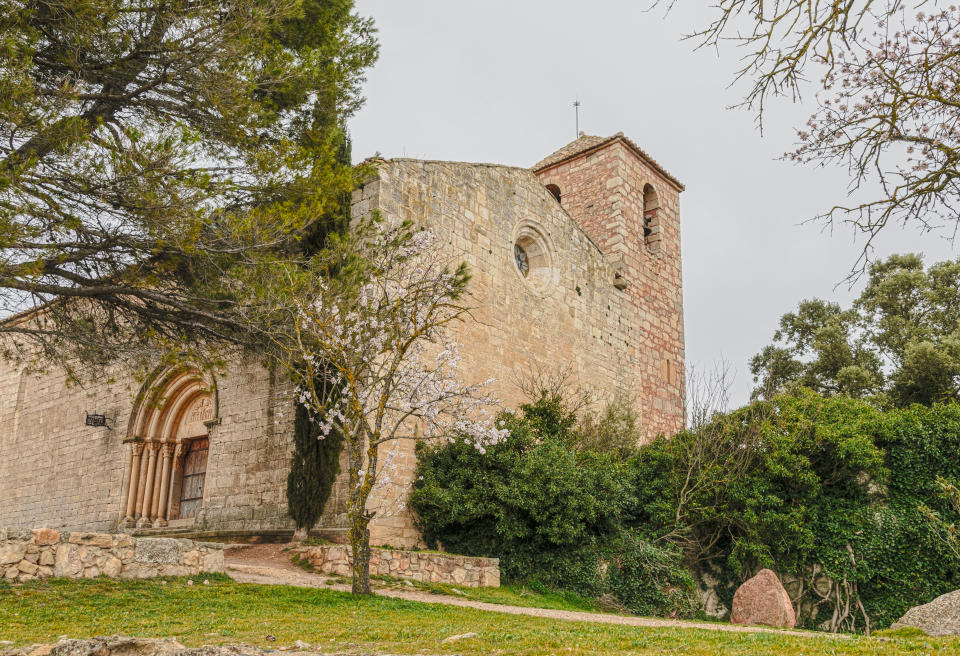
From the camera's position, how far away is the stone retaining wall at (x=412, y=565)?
1091 centimetres

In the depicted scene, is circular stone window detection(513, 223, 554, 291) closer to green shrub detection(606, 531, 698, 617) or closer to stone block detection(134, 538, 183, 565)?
green shrub detection(606, 531, 698, 617)

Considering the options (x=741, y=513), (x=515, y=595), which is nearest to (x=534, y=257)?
(x=741, y=513)

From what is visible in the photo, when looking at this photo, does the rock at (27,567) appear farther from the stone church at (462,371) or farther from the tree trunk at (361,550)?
the stone church at (462,371)

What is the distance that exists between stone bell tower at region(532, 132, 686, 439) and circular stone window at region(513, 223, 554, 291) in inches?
108

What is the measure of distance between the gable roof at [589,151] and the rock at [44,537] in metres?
15.8

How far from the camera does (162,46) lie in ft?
29.1

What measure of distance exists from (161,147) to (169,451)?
9.17 m

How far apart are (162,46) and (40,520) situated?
13.2 metres

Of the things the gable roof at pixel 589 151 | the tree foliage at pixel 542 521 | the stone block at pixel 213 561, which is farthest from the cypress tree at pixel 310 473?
the gable roof at pixel 589 151

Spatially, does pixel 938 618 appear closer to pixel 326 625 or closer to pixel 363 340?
pixel 326 625

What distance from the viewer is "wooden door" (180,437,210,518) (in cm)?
1526

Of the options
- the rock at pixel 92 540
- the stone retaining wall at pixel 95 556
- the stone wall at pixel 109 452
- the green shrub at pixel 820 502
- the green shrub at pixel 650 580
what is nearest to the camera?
the stone retaining wall at pixel 95 556

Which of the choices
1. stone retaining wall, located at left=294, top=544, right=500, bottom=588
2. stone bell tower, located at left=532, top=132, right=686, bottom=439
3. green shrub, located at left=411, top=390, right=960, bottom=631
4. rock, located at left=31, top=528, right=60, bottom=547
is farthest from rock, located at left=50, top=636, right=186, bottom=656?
stone bell tower, located at left=532, top=132, right=686, bottom=439

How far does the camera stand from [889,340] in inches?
909
